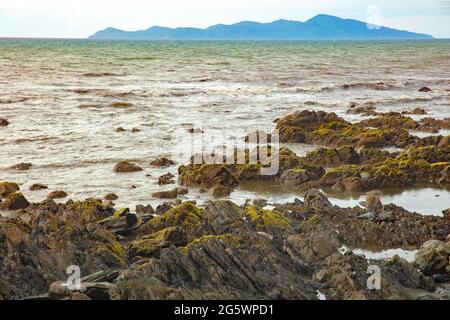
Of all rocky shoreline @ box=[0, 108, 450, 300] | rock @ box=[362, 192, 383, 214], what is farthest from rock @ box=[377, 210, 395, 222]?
rock @ box=[362, 192, 383, 214]

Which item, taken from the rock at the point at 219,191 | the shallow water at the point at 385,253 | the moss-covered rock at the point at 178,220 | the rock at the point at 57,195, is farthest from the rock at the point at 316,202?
the rock at the point at 57,195

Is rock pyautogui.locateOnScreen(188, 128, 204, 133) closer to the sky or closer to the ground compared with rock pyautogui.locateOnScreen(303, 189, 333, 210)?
closer to the ground

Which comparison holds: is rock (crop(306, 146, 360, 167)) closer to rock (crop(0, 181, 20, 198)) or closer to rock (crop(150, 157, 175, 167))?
rock (crop(150, 157, 175, 167))

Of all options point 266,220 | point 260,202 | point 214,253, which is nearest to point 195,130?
point 260,202

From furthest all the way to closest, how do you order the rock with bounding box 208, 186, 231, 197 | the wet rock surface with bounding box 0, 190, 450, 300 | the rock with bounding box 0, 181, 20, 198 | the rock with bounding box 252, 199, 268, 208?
the rock with bounding box 208, 186, 231, 197, the rock with bounding box 0, 181, 20, 198, the rock with bounding box 252, 199, 268, 208, the wet rock surface with bounding box 0, 190, 450, 300

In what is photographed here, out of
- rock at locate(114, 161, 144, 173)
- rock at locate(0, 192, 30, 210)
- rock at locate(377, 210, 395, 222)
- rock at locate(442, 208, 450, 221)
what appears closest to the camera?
rock at locate(377, 210, 395, 222)

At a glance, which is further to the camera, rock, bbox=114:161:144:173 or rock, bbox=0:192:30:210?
rock, bbox=114:161:144:173

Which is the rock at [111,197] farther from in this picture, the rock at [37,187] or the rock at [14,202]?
the rock at [37,187]

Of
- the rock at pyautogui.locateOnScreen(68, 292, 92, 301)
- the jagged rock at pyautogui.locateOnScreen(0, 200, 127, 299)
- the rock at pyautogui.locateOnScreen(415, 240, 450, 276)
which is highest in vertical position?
the rock at pyautogui.locateOnScreen(68, 292, 92, 301)

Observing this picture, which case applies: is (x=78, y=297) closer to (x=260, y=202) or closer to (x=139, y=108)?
(x=260, y=202)

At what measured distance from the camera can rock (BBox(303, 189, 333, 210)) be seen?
16.2 meters

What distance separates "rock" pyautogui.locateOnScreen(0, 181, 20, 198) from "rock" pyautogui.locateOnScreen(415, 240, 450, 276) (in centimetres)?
1262

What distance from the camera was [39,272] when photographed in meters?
10.8

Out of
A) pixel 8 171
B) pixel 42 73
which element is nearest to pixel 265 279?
pixel 8 171
